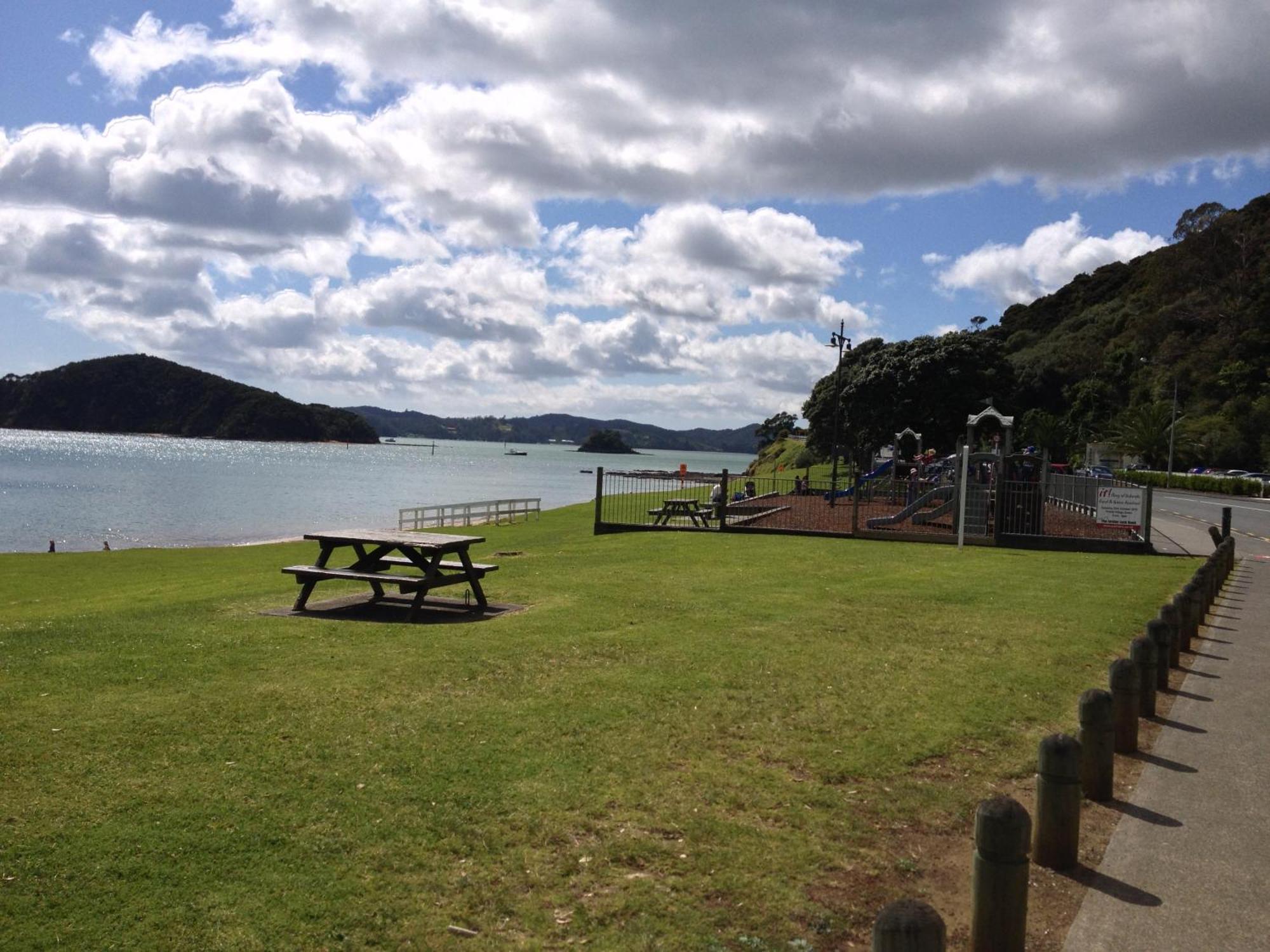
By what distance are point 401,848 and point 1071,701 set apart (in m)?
5.49

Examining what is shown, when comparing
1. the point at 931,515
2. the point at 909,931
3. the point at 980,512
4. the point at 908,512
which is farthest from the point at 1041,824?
the point at 931,515

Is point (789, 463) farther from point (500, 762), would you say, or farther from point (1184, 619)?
point (500, 762)

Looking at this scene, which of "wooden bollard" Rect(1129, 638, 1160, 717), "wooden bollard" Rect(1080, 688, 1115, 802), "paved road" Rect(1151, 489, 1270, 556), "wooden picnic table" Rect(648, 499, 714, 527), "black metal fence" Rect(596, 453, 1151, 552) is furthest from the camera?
"wooden picnic table" Rect(648, 499, 714, 527)

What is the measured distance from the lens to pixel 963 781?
19.5ft

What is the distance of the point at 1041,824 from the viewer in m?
4.91

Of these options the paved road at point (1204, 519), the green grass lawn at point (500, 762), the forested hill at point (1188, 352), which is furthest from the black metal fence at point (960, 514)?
the forested hill at point (1188, 352)

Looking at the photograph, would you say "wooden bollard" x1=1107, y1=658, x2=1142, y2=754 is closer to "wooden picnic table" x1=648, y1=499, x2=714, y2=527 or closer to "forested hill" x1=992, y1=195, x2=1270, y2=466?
"wooden picnic table" x1=648, y1=499, x2=714, y2=527

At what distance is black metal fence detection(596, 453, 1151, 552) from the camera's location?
21562 mm

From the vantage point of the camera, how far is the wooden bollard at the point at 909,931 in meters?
3.02

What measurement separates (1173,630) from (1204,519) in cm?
2805

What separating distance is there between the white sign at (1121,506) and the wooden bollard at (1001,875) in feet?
63.4

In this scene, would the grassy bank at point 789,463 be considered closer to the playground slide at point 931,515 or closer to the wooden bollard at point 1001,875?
the playground slide at point 931,515

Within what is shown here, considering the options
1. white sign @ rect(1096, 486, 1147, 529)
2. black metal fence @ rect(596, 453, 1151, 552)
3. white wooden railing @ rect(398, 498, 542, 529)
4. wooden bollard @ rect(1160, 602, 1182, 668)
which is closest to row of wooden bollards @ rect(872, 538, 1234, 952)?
wooden bollard @ rect(1160, 602, 1182, 668)

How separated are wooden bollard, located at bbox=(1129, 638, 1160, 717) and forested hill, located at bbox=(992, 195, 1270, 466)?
67354 mm
